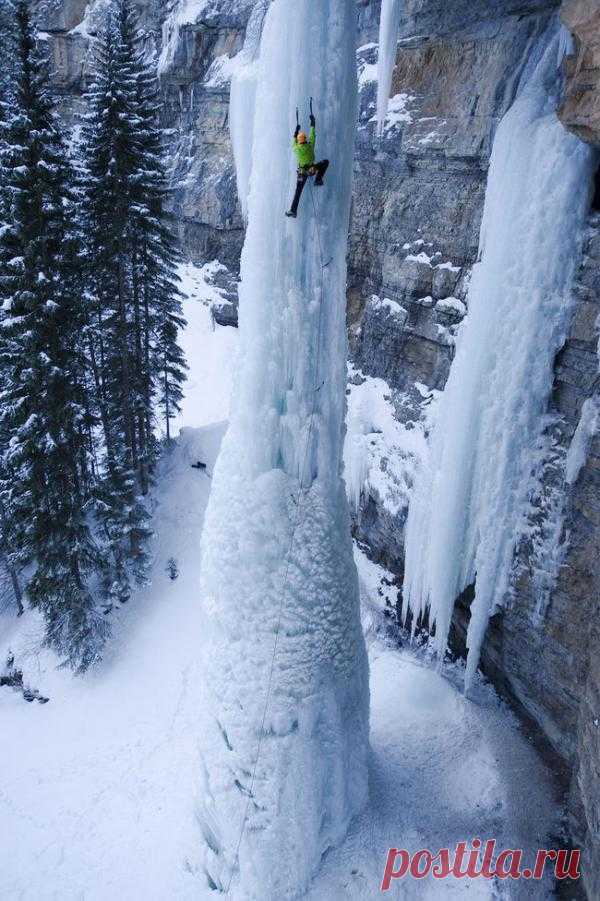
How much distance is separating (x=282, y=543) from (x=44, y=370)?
6.68 metres

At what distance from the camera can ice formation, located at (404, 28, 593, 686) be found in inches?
324

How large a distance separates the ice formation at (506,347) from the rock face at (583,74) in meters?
0.59

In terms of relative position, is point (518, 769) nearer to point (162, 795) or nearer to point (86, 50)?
point (162, 795)

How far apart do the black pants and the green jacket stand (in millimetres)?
49

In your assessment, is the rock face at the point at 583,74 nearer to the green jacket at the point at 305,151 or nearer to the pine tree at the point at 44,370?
the green jacket at the point at 305,151

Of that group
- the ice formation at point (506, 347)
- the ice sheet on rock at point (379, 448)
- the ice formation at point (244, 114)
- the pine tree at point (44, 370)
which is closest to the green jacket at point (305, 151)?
the ice formation at point (244, 114)

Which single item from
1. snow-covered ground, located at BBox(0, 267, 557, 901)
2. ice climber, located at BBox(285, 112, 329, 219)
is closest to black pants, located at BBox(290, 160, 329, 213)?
ice climber, located at BBox(285, 112, 329, 219)

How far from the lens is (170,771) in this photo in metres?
9.22

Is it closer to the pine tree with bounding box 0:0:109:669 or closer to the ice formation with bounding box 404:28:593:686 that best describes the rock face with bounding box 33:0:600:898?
the ice formation with bounding box 404:28:593:686

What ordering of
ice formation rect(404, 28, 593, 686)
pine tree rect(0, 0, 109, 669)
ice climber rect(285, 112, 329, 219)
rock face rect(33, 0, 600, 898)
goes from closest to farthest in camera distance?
ice climber rect(285, 112, 329, 219)
rock face rect(33, 0, 600, 898)
ice formation rect(404, 28, 593, 686)
pine tree rect(0, 0, 109, 669)

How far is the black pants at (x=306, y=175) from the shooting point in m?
5.51

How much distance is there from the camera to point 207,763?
6.78 meters

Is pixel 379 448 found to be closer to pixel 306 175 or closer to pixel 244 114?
pixel 244 114

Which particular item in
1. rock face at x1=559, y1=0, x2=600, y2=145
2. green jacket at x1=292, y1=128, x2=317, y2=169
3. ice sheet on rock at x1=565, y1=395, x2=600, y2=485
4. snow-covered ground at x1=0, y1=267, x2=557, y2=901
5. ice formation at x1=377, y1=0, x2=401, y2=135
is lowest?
snow-covered ground at x1=0, y1=267, x2=557, y2=901
